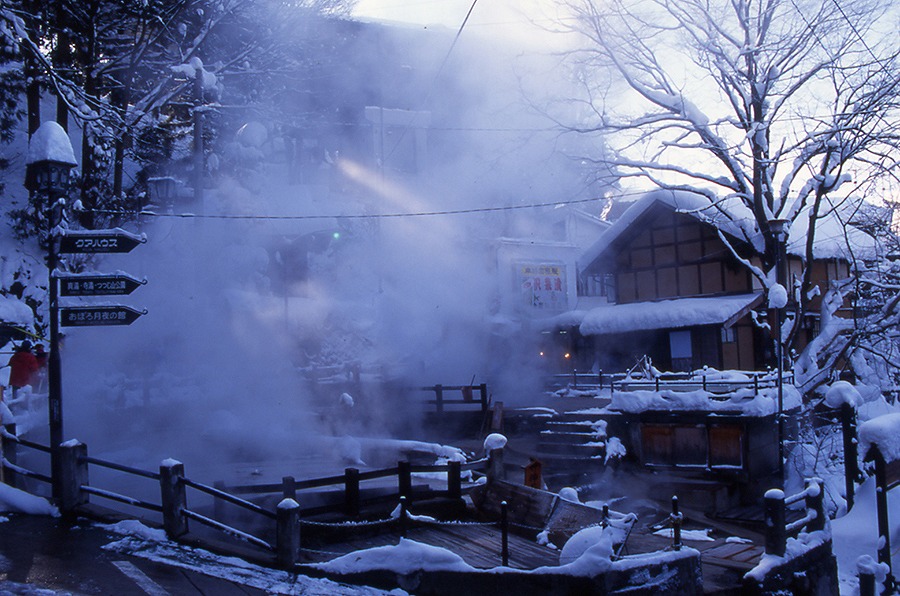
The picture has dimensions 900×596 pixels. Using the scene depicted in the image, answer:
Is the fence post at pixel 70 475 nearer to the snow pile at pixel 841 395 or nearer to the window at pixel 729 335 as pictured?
the snow pile at pixel 841 395

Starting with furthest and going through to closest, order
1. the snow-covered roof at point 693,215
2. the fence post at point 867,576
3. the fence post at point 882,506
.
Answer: the snow-covered roof at point 693,215 → the fence post at point 882,506 → the fence post at point 867,576

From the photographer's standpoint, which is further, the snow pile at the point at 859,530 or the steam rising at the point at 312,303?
the steam rising at the point at 312,303

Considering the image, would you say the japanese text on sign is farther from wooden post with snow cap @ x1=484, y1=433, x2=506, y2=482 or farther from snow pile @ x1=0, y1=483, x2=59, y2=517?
snow pile @ x1=0, y1=483, x2=59, y2=517

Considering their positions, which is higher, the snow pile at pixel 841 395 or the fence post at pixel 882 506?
the snow pile at pixel 841 395

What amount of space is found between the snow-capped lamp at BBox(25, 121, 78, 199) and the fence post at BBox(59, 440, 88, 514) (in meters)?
2.89

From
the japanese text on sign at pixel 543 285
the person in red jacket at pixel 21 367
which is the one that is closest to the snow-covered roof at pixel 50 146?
the person in red jacket at pixel 21 367

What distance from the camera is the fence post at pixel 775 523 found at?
8.16 meters

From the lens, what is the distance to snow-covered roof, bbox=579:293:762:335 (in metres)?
19.2

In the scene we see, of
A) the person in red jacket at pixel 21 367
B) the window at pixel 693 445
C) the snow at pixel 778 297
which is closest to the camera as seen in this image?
the person in red jacket at pixel 21 367

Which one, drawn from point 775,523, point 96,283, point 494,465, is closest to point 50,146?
point 96,283

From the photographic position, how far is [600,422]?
15.1 meters

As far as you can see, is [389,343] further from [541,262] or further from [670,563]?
[670,563]

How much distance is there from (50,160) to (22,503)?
3958 millimetres

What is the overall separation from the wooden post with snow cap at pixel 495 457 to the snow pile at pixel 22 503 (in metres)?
5.64
